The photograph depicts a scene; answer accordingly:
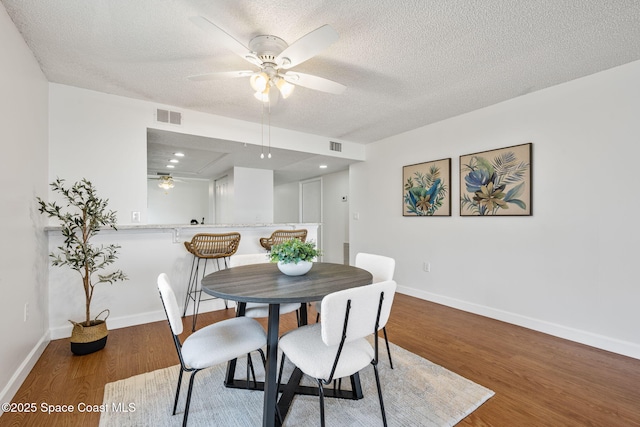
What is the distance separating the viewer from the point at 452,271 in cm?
354

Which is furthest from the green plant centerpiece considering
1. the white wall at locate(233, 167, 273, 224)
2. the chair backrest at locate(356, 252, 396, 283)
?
the white wall at locate(233, 167, 273, 224)

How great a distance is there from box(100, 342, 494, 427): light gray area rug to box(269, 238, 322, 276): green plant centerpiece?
78 centimetres

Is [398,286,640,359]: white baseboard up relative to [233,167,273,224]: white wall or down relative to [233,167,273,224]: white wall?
down

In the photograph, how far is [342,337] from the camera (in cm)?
126

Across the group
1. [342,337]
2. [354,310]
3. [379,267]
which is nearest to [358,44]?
[379,267]

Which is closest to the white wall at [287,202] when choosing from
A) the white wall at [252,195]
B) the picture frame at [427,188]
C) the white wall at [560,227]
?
the white wall at [252,195]

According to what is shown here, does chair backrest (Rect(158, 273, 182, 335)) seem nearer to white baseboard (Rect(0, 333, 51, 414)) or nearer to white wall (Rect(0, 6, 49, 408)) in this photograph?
white wall (Rect(0, 6, 49, 408))


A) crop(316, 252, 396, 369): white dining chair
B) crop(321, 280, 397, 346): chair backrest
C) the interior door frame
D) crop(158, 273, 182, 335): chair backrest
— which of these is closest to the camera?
crop(321, 280, 397, 346): chair backrest

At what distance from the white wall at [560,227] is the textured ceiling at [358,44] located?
11.9 inches

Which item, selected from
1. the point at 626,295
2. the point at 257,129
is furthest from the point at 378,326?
the point at 257,129

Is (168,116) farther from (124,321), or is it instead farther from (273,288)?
(273,288)

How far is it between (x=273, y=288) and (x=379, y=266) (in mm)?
1034

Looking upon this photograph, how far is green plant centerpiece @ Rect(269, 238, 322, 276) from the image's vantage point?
182 cm

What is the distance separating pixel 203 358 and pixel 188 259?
6.65ft
